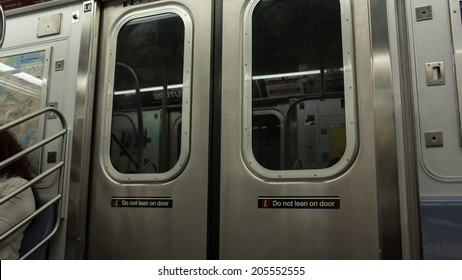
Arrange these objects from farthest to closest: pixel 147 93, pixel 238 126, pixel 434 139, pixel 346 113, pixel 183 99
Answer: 1. pixel 147 93
2. pixel 183 99
3. pixel 238 126
4. pixel 346 113
5. pixel 434 139

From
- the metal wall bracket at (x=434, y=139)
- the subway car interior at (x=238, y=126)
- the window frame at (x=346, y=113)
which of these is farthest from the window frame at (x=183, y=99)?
the metal wall bracket at (x=434, y=139)

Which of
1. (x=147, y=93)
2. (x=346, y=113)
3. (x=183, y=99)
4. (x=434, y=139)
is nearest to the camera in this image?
(x=434, y=139)

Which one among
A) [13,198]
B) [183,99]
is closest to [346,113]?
[183,99]

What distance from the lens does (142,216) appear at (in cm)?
264

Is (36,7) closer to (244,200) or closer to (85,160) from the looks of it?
(85,160)

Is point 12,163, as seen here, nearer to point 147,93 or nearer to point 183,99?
point 147,93

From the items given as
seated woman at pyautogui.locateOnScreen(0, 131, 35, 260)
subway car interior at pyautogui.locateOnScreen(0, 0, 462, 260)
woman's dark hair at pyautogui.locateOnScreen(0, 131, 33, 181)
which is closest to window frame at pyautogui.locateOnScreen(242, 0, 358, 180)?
subway car interior at pyautogui.locateOnScreen(0, 0, 462, 260)

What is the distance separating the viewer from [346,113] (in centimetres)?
224

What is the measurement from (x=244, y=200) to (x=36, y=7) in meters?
2.35

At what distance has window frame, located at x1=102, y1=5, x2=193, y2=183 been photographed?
2588 millimetres

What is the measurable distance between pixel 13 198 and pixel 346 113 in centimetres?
219

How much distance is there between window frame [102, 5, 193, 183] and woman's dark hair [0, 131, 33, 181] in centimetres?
59

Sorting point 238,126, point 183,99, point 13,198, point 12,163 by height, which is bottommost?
point 13,198

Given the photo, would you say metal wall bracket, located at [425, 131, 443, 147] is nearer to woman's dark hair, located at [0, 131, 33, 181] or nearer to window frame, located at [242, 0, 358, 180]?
window frame, located at [242, 0, 358, 180]
